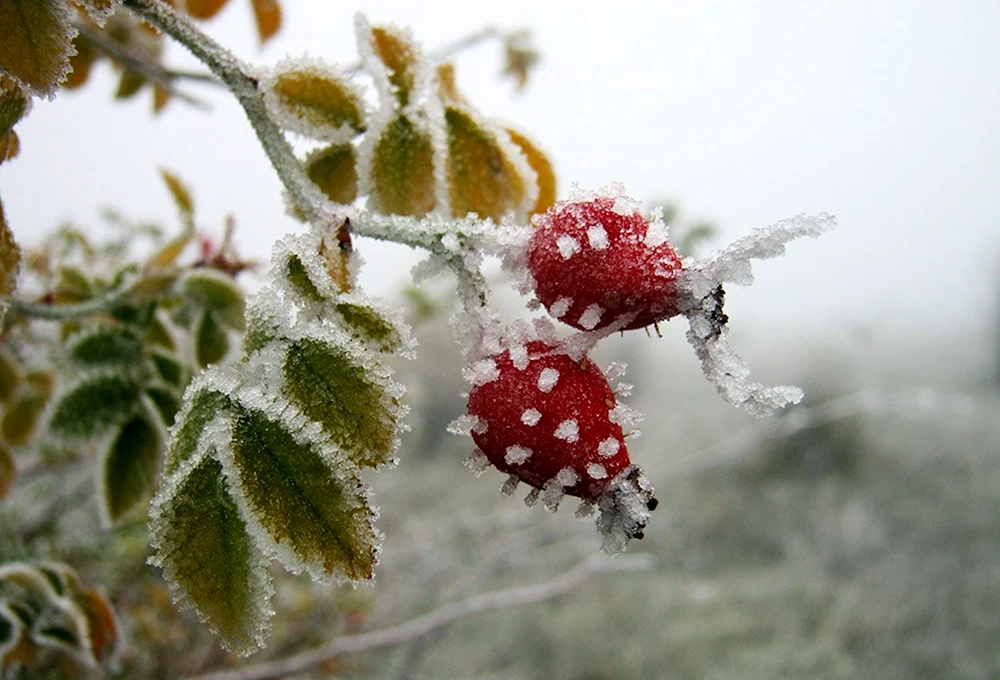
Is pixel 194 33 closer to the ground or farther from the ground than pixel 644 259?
farther from the ground

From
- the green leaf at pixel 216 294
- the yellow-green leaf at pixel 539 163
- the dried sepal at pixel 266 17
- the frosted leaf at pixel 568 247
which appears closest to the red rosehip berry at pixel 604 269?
the frosted leaf at pixel 568 247

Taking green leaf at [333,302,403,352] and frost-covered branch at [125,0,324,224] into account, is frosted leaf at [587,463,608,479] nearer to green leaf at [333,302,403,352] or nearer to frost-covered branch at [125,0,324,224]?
green leaf at [333,302,403,352]

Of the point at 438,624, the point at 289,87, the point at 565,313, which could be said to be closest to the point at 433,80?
the point at 289,87

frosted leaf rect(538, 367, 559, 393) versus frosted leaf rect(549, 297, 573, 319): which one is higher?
frosted leaf rect(549, 297, 573, 319)

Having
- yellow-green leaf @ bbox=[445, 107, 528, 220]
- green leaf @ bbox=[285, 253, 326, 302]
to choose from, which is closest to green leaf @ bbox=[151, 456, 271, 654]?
green leaf @ bbox=[285, 253, 326, 302]

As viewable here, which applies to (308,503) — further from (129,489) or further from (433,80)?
(129,489)

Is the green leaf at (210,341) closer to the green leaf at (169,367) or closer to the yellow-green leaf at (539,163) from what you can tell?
the green leaf at (169,367)
